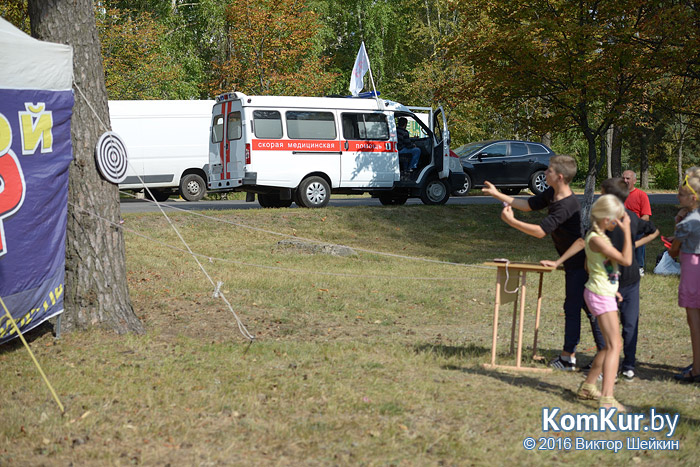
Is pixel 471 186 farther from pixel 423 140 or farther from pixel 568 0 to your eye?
pixel 568 0

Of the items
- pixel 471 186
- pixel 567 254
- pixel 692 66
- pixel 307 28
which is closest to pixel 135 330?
pixel 567 254

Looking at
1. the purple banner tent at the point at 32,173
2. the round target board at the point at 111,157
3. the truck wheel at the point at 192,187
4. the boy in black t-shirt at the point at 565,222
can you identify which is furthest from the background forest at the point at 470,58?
the purple banner tent at the point at 32,173

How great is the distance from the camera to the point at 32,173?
20.5 feet

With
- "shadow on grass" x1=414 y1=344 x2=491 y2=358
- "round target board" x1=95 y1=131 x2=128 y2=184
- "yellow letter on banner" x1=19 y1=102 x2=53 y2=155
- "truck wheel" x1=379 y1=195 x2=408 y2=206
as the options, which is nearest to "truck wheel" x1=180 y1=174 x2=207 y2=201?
"truck wheel" x1=379 y1=195 x2=408 y2=206

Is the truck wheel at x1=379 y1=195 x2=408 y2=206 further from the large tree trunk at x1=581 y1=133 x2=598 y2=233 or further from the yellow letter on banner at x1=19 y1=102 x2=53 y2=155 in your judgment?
the yellow letter on banner at x1=19 y1=102 x2=53 y2=155

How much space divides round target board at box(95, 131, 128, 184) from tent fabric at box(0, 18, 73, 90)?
657 mm

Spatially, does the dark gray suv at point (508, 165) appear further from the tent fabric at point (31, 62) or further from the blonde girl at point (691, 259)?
the tent fabric at point (31, 62)

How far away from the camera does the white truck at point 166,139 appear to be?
21438 mm

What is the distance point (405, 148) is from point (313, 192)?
9.82 feet

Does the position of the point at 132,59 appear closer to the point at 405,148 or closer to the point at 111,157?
the point at 405,148

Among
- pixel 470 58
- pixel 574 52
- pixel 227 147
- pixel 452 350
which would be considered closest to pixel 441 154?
pixel 470 58

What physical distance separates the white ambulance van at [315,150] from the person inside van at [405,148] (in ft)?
0.43

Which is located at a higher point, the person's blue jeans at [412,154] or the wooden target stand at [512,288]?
the person's blue jeans at [412,154]

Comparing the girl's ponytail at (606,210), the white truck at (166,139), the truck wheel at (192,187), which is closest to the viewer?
the girl's ponytail at (606,210)
